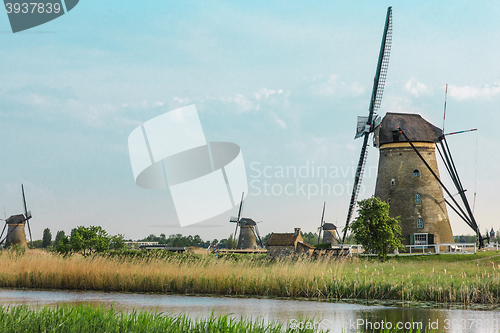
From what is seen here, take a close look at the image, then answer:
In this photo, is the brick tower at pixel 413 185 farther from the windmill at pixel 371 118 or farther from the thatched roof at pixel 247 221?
the thatched roof at pixel 247 221

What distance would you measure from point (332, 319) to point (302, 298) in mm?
3763

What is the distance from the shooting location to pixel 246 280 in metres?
15.0

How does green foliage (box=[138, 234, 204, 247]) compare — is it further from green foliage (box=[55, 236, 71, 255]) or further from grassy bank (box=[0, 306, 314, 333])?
grassy bank (box=[0, 306, 314, 333])

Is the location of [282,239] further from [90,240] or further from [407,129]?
[90,240]

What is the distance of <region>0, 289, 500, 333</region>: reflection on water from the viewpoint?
966 cm

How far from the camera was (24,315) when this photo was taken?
7.44 meters

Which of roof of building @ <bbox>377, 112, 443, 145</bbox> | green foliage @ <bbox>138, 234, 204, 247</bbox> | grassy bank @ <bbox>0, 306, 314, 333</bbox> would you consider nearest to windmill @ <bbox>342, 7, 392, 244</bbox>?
roof of building @ <bbox>377, 112, 443, 145</bbox>

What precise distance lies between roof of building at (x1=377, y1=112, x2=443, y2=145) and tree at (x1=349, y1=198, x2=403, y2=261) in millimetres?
5323

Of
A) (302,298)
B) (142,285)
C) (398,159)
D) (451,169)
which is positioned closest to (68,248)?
(142,285)

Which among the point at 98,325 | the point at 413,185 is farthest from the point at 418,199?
the point at 98,325

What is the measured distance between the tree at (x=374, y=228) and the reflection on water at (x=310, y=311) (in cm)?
1370

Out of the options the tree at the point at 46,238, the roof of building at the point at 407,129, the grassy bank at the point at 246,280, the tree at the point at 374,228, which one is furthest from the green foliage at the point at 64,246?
the tree at the point at 46,238

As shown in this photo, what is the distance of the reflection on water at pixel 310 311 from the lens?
9.66m

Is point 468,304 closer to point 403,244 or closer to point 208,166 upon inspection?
point 208,166
